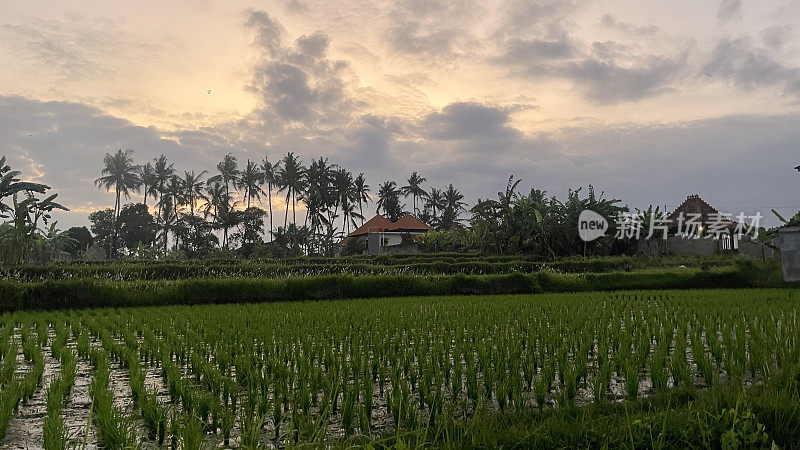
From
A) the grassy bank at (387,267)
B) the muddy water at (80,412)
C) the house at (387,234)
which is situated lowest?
the muddy water at (80,412)

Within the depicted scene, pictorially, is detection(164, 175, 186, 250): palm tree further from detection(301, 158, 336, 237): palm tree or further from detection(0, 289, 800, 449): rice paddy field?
detection(0, 289, 800, 449): rice paddy field

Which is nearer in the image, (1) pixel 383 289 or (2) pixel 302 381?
(2) pixel 302 381

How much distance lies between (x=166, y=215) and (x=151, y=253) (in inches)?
649

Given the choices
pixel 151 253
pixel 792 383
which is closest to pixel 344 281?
pixel 792 383

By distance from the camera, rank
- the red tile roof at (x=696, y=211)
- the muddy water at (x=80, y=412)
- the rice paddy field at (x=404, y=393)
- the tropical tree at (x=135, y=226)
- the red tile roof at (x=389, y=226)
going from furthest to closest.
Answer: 1. the tropical tree at (x=135, y=226)
2. the red tile roof at (x=389, y=226)
3. the red tile roof at (x=696, y=211)
4. the muddy water at (x=80, y=412)
5. the rice paddy field at (x=404, y=393)

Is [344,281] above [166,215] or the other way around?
the other way around

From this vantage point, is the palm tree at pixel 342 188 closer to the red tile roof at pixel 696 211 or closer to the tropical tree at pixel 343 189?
the tropical tree at pixel 343 189

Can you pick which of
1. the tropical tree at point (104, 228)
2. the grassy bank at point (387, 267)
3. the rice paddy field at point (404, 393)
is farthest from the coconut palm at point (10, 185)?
the tropical tree at point (104, 228)

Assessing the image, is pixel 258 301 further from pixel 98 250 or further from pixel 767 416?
pixel 98 250

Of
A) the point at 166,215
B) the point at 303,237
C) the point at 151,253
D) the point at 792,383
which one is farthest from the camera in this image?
the point at 166,215

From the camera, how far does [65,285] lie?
12.8m

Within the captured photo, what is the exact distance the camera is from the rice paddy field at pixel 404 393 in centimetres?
299

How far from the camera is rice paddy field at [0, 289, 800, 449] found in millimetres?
2992

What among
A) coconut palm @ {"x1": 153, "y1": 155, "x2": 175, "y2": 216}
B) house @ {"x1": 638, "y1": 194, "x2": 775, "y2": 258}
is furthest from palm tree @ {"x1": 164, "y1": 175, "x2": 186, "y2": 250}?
house @ {"x1": 638, "y1": 194, "x2": 775, "y2": 258}
